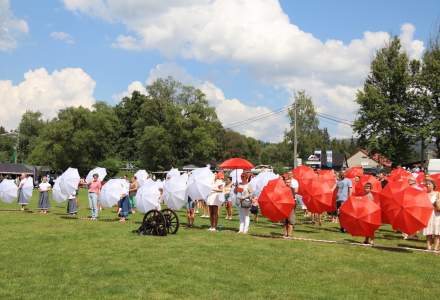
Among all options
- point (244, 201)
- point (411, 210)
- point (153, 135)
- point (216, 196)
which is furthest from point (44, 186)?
point (153, 135)

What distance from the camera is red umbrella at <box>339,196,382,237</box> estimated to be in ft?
42.3

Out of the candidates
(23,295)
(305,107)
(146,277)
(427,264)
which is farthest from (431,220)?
(305,107)

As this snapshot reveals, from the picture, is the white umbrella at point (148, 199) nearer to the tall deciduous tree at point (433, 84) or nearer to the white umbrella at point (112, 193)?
the white umbrella at point (112, 193)

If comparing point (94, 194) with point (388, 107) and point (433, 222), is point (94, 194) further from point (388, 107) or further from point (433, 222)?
point (388, 107)

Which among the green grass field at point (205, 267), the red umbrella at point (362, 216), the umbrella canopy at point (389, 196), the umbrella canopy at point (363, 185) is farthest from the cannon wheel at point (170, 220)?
the umbrella canopy at point (363, 185)

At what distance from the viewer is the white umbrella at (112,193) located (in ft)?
62.5

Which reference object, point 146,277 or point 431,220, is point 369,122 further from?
point 146,277

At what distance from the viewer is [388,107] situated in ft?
149

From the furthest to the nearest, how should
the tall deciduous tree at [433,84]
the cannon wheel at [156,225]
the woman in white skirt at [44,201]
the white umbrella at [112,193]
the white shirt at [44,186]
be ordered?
the tall deciduous tree at [433,84] → the woman in white skirt at [44,201] → the white shirt at [44,186] → the white umbrella at [112,193] → the cannon wheel at [156,225]

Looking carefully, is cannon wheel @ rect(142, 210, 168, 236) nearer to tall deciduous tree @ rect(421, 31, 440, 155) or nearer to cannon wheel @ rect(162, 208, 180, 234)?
cannon wheel @ rect(162, 208, 180, 234)

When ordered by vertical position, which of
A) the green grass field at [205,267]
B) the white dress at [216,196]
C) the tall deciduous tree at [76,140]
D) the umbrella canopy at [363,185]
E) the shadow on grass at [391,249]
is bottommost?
the green grass field at [205,267]

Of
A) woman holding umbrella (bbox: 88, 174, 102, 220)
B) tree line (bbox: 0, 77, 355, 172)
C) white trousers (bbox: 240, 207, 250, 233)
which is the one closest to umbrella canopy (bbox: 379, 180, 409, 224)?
white trousers (bbox: 240, 207, 250, 233)

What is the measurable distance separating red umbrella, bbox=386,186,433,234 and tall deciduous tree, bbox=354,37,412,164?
34.7m

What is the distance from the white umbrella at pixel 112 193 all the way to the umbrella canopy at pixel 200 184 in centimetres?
383
